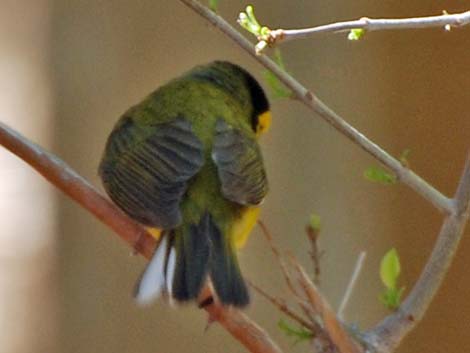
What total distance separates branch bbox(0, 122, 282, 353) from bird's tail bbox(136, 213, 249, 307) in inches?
1.4

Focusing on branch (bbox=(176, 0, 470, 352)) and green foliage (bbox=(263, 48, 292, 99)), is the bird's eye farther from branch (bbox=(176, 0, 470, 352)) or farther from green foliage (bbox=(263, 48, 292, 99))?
branch (bbox=(176, 0, 470, 352))

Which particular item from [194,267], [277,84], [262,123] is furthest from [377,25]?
[262,123]

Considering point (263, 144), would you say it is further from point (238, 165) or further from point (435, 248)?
point (435, 248)

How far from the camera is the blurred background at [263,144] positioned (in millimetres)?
2971

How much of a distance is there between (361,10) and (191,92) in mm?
1012

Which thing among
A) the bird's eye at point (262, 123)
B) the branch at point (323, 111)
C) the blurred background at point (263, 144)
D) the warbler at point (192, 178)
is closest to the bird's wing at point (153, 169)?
the warbler at point (192, 178)

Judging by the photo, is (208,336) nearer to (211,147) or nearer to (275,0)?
(275,0)

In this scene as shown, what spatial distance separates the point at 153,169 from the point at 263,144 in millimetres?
1267

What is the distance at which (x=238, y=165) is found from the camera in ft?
6.28

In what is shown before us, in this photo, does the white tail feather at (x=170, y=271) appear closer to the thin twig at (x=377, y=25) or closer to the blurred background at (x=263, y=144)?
the thin twig at (x=377, y=25)

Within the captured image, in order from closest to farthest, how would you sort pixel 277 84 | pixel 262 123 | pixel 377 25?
pixel 377 25
pixel 277 84
pixel 262 123

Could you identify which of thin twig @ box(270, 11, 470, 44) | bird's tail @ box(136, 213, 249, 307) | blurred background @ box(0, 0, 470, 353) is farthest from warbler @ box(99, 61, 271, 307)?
blurred background @ box(0, 0, 470, 353)

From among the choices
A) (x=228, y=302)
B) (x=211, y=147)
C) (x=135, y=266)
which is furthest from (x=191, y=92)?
(x=135, y=266)

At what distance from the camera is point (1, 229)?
Answer: 2947 mm
